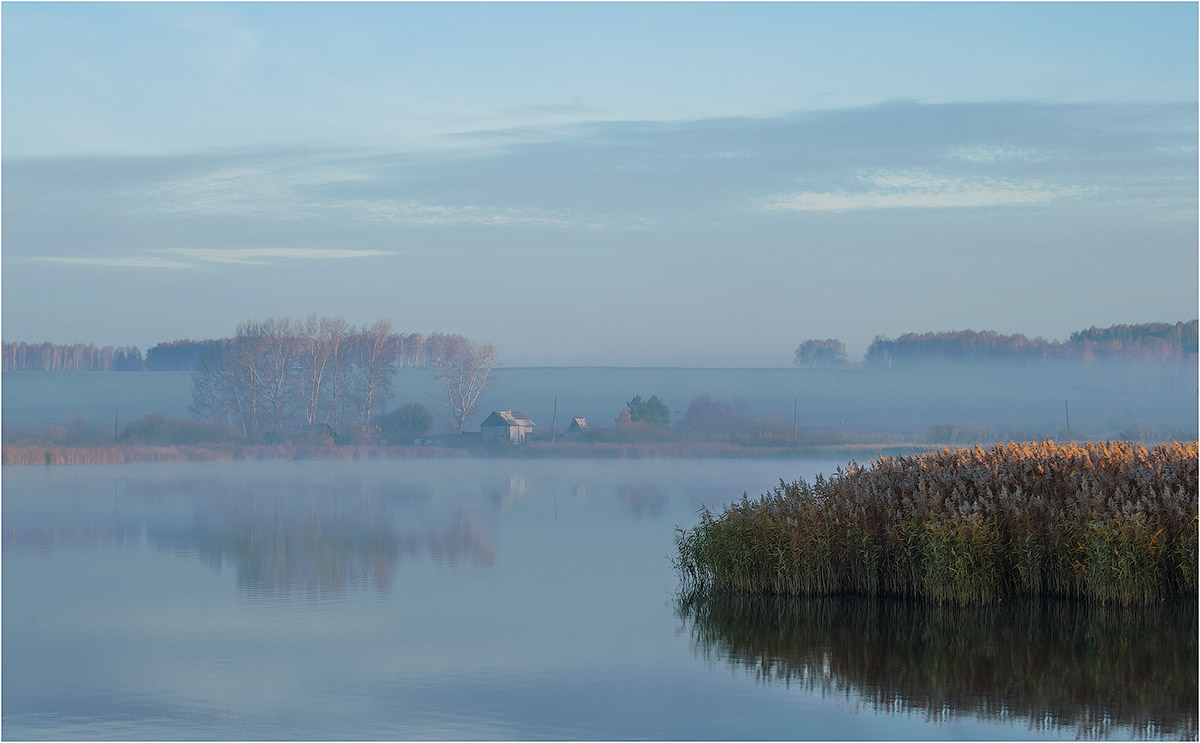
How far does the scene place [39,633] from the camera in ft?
45.5

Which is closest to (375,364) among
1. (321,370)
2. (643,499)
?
(321,370)

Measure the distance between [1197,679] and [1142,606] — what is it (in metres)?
3.39

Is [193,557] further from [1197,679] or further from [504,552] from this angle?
[1197,679]

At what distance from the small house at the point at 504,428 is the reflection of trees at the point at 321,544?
143ft

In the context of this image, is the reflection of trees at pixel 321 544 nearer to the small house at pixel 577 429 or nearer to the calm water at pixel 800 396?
the small house at pixel 577 429

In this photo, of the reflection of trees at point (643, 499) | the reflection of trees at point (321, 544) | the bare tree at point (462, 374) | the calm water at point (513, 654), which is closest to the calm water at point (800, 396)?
the bare tree at point (462, 374)

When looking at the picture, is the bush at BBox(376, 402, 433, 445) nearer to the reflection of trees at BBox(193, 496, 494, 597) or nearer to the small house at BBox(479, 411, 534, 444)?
the small house at BBox(479, 411, 534, 444)

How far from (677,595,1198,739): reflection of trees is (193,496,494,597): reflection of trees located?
18.8 ft

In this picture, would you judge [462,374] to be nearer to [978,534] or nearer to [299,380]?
[299,380]

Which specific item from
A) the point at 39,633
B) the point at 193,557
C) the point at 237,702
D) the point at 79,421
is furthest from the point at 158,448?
the point at 237,702

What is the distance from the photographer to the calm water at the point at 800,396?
288ft

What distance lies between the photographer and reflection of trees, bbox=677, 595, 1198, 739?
9.79m

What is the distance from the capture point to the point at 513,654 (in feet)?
39.9

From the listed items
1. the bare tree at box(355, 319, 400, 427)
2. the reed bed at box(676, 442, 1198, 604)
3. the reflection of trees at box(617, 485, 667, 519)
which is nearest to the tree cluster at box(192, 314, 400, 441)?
the bare tree at box(355, 319, 400, 427)
